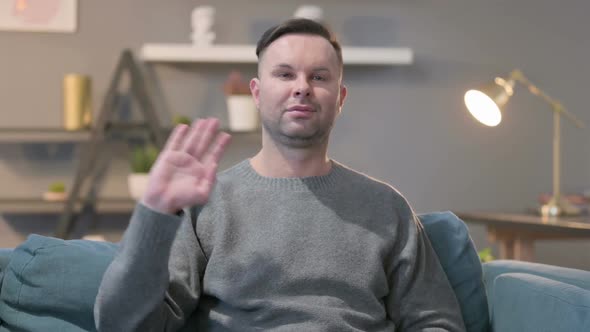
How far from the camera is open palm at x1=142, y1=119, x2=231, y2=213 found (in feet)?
5.06

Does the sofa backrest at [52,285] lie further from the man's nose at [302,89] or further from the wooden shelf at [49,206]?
the wooden shelf at [49,206]

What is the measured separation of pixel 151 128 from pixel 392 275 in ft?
9.14

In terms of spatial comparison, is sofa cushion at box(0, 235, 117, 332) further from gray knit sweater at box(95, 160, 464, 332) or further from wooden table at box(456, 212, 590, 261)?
wooden table at box(456, 212, 590, 261)

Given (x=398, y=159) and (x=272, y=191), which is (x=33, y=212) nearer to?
(x=398, y=159)

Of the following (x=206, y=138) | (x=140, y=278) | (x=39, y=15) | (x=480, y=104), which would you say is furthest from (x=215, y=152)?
(x=39, y=15)

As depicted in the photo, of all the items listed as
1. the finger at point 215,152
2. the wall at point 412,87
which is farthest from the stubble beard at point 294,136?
the wall at point 412,87

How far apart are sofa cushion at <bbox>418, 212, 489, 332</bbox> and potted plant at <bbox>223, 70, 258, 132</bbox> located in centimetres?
254

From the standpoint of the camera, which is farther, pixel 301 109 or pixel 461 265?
pixel 461 265

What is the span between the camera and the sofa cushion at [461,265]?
2049 mm

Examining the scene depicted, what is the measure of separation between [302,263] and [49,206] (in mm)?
2984

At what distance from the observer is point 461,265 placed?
6.85ft

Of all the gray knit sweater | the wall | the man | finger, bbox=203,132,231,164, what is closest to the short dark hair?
the man

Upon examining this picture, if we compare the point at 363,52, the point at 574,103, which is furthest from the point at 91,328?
the point at 574,103

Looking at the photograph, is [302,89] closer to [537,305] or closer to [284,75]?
[284,75]
